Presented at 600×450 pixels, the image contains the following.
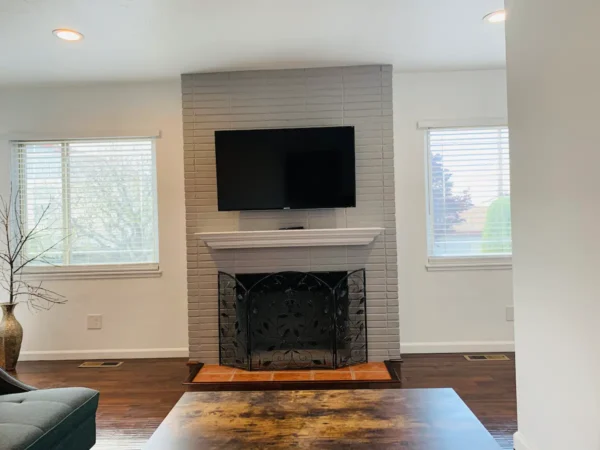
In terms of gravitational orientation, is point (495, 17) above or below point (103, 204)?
above

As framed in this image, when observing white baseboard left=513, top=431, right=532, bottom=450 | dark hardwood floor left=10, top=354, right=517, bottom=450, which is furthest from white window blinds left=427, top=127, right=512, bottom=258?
white baseboard left=513, top=431, right=532, bottom=450

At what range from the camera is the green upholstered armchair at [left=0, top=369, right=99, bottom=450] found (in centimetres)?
158

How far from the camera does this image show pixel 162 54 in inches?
130

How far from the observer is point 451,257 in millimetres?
3877

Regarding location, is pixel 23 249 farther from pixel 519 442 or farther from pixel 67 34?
pixel 519 442

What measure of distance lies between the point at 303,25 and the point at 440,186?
190 cm

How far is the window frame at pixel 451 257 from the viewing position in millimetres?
3828

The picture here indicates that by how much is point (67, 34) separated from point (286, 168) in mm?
1781

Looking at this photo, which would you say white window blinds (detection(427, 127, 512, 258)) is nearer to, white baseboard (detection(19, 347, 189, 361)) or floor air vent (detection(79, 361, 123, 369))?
white baseboard (detection(19, 347, 189, 361))

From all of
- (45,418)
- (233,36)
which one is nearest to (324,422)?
(45,418)

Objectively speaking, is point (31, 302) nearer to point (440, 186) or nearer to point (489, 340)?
point (440, 186)

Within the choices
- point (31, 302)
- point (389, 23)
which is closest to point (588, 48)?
point (389, 23)

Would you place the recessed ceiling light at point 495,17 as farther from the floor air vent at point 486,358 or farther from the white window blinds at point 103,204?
the white window blinds at point 103,204

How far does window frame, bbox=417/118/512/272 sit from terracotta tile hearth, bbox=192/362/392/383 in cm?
106
